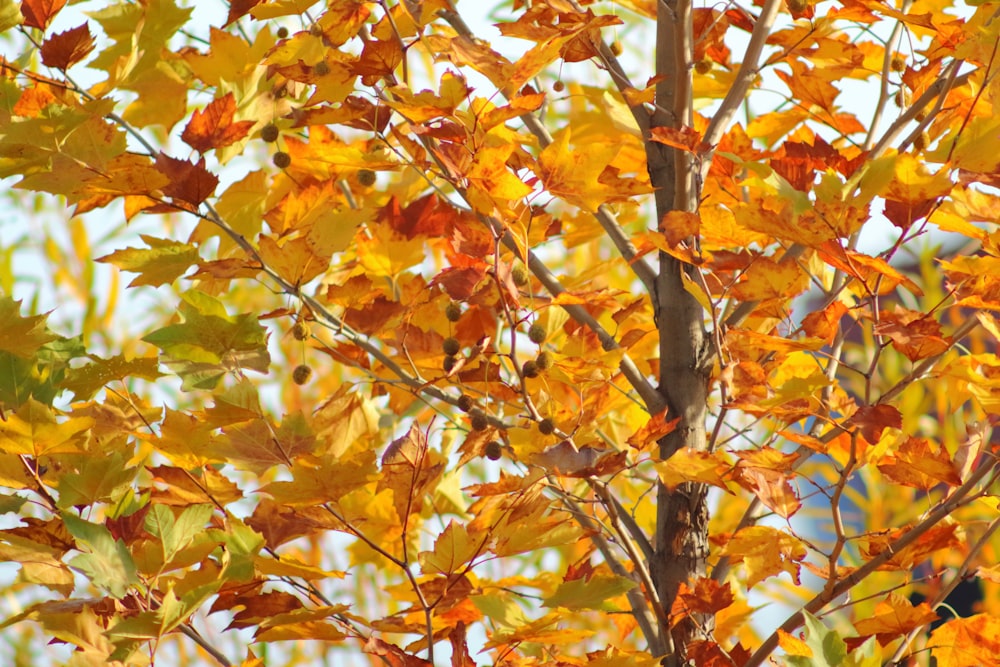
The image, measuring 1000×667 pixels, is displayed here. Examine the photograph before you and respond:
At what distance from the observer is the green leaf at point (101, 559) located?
53cm

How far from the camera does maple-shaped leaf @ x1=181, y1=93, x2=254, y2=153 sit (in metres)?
0.68

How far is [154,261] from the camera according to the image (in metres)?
0.66

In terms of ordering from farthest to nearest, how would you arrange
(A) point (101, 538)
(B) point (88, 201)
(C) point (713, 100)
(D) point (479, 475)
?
(D) point (479, 475) < (C) point (713, 100) < (B) point (88, 201) < (A) point (101, 538)

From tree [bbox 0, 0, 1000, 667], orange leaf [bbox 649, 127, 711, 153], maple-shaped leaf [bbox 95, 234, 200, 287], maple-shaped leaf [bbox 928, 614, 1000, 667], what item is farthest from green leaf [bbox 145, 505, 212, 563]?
maple-shaped leaf [bbox 928, 614, 1000, 667]

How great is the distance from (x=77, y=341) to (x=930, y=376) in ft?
2.05

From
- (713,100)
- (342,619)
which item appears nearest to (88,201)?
(342,619)

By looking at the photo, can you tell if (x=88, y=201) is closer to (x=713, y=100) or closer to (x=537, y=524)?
(x=537, y=524)

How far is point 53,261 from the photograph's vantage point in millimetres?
1628

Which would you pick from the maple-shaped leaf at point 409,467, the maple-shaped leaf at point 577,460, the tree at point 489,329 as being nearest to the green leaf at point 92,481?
the tree at point 489,329

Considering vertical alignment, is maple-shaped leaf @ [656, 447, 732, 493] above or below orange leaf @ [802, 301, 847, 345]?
below

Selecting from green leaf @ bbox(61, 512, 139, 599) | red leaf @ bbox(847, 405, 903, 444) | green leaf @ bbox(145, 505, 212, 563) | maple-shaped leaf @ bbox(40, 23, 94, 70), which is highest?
maple-shaped leaf @ bbox(40, 23, 94, 70)

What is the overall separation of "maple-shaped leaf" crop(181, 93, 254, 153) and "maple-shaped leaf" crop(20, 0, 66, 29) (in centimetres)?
14

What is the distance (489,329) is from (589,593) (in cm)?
25

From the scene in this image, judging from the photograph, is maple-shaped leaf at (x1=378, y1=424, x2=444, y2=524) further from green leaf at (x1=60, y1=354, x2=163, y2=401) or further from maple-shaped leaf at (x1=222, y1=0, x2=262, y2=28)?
maple-shaped leaf at (x1=222, y1=0, x2=262, y2=28)
